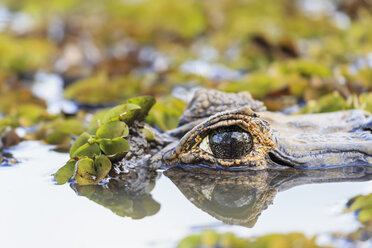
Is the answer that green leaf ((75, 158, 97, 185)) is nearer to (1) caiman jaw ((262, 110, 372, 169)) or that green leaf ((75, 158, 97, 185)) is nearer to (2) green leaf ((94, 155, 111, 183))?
(2) green leaf ((94, 155, 111, 183))

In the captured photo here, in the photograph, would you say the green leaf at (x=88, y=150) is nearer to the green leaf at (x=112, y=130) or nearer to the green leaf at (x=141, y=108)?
the green leaf at (x=112, y=130)

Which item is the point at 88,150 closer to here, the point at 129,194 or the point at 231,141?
the point at 129,194

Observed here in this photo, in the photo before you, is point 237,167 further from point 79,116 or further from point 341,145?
point 79,116

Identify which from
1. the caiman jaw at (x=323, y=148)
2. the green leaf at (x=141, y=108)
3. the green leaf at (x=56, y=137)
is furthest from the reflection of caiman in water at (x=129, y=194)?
the green leaf at (x=56, y=137)

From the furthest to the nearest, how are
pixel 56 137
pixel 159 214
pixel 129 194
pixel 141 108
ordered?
pixel 56 137 < pixel 141 108 < pixel 129 194 < pixel 159 214

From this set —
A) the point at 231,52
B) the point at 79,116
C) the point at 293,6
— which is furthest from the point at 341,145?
the point at 293,6

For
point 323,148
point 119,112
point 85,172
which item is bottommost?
point 85,172

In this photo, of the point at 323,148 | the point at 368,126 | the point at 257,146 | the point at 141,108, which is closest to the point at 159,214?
the point at 257,146
